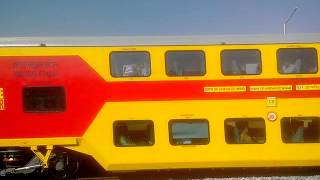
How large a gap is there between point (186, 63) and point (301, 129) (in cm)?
307

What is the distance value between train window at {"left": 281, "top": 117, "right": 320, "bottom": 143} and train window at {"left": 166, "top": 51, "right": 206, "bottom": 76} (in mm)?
2280

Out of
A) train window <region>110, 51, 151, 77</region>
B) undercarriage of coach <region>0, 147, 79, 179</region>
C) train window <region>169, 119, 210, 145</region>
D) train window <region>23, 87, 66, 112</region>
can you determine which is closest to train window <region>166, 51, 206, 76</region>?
train window <region>110, 51, 151, 77</region>

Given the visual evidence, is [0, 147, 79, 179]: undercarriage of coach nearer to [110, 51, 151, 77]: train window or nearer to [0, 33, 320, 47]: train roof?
[110, 51, 151, 77]: train window

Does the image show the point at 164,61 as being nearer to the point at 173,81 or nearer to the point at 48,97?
the point at 173,81

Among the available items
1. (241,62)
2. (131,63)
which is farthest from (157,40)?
(241,62)

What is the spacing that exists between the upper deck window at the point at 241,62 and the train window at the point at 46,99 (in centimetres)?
374

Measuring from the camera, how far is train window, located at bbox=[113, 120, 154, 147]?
30.3 ft

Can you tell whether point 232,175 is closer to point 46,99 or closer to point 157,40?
point 157,40

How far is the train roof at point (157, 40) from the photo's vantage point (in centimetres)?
933

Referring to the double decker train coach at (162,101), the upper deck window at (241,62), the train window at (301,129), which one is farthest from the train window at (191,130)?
the train window at (301,129)

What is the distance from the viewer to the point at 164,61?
934 centimetres

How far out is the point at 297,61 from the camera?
9531 mm

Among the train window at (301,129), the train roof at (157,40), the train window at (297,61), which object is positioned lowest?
the train window at (301,129)

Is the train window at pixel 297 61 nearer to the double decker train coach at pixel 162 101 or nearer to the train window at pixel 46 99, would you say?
the double decker train coach at pixel 162 101
